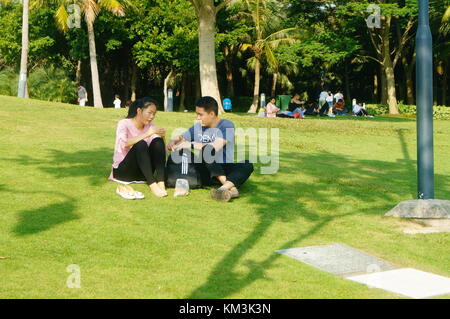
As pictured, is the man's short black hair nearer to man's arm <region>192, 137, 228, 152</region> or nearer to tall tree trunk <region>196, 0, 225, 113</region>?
man's arm <region>192, 137, 228, 152</region>

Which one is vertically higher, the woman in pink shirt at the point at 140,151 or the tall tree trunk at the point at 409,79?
the tall tree trunk at the point at 409,79

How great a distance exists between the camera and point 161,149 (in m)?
8.41

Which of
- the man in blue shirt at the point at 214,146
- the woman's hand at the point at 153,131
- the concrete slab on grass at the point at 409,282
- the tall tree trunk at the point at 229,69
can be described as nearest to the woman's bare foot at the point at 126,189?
the woman's hand at the point at 153,131

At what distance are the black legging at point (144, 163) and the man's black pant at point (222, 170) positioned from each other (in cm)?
58

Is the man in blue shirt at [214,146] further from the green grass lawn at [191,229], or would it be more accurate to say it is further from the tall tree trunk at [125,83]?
the tall tree trunk at [125,83]

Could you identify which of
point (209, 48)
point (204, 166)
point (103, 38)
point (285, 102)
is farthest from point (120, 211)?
point (103, 38)

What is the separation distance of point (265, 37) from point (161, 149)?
136 ft

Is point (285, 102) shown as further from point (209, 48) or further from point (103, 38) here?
point (103, 38)

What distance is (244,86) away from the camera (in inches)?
2191

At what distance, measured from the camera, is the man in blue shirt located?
8.55m

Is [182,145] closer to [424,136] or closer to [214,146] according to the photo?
[214,146]

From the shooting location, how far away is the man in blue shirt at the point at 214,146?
8.55m

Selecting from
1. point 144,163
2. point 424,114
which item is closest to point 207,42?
point 144,163

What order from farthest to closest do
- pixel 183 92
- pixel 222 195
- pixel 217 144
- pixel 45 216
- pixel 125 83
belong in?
pixel 125 83 → pixel 183 92 → pixel 217 144 → pixel 222 195 → pixel 45 216
